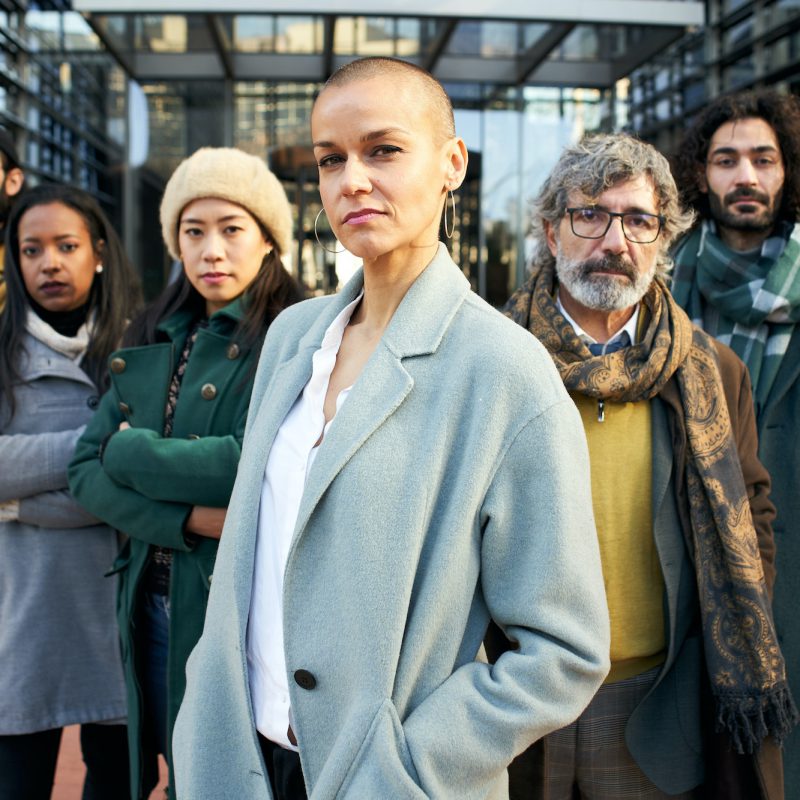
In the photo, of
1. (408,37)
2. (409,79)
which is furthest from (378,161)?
(408,37)

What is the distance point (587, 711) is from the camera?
205 centimetres

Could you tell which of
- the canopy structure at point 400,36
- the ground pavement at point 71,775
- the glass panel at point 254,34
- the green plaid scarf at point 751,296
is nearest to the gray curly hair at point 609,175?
the green plaid scarf at point 751,296

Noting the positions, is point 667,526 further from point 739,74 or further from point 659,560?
point 739,74

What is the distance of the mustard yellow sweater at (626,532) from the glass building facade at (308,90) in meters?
6.60

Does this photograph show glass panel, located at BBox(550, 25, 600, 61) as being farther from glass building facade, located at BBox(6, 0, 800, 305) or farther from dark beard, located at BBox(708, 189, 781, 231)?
dark beard, located at BBox(708, 189, 781, 231)

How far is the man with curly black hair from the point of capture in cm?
268

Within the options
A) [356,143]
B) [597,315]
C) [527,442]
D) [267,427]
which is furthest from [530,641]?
[597,315]

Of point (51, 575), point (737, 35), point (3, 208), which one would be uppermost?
point (737, 35)

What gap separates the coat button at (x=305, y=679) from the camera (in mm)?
1337

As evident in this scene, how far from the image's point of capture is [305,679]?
4.40 feet

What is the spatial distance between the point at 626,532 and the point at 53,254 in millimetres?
1995

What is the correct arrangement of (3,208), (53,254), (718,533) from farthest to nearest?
(3,208) → (53,254) → (718,533)

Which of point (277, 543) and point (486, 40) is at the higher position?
point (486, 40)

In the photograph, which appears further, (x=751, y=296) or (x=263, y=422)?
(x=751, y=296)
